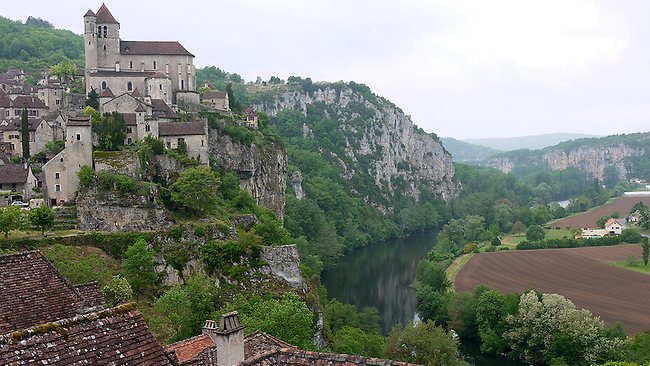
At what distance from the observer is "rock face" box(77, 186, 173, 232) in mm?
50531

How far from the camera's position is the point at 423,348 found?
42.6 metres

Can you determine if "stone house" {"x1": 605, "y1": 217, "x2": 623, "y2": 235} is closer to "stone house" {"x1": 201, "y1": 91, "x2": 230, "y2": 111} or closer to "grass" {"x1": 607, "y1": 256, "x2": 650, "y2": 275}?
"grass" {"x1": 607, "y1": 256, "x2": 650, "y2": 275}

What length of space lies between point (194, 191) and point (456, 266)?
5266cm

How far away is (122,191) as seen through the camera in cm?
5212

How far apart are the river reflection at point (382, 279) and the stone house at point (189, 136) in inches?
1008

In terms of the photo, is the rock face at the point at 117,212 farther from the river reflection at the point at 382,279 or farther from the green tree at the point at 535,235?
the green tree at the point at 535,235

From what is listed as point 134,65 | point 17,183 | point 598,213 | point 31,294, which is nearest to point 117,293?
point 31,294

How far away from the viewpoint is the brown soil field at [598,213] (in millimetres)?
139100

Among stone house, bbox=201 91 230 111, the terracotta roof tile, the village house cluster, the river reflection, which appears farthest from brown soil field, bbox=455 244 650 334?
the terracotta roof tile

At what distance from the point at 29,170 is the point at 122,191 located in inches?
384

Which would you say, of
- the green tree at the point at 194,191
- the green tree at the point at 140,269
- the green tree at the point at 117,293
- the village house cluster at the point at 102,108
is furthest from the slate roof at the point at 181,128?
the green tree at the point at 117,293

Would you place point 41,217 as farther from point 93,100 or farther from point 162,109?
point 162,109

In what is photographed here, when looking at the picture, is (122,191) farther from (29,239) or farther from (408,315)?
(408,315)

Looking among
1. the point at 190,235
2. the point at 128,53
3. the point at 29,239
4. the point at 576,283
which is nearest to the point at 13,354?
the point at 29,239
